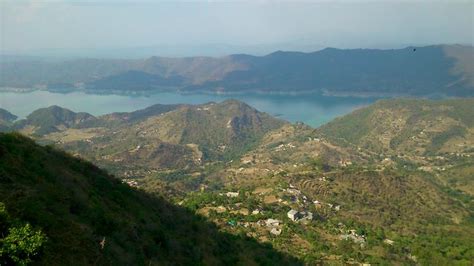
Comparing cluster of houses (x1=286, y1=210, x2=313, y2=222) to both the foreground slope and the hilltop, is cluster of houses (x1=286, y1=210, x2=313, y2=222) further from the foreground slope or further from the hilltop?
the hilltop

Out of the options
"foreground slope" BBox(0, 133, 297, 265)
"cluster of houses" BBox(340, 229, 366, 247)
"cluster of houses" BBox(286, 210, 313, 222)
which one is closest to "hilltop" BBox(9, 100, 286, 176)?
"cluster of houses" BBox(286, 210, 313, 222)

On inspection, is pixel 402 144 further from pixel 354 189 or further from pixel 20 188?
pixel 20 188

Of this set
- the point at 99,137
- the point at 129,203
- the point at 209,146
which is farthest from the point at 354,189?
the point at 99,137

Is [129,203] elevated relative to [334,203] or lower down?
elevated

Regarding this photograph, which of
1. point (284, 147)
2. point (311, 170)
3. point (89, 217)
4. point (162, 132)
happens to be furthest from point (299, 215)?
point (162, 132)

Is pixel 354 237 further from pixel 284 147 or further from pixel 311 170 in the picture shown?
pixel 284 147

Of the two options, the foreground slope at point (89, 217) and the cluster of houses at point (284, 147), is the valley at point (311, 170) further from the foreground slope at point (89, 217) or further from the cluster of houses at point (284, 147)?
the foreground slope at point (89, 217)

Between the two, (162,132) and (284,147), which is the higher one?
(284,147)

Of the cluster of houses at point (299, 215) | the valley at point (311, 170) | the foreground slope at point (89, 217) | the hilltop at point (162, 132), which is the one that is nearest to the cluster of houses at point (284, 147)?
the valley at point (311, 170)

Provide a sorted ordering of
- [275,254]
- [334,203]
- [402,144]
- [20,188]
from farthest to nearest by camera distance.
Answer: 1. [402,144]
2. [334,203]
3. [275,254]
4. [20,188]
